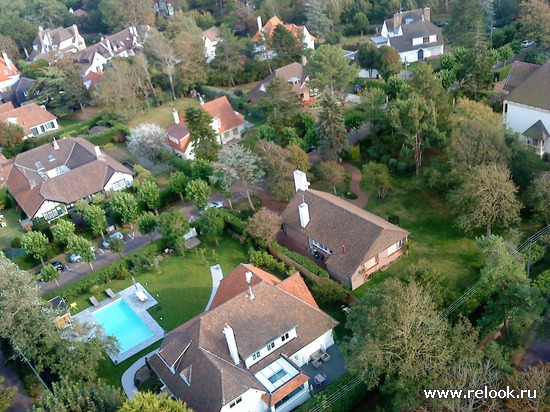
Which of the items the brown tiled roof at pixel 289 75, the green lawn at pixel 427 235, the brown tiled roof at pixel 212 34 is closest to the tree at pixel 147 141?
the brown tiled roof at pixel 289 75

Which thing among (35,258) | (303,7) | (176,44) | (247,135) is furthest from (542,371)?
(303,7)

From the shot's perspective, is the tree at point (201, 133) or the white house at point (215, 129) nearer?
the tree at point (201, 133)

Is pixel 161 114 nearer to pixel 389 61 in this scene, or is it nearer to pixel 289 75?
pixel 289 75

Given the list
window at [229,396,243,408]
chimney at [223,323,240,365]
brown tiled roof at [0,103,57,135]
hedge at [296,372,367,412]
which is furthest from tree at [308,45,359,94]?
window at [229,396,243,408]

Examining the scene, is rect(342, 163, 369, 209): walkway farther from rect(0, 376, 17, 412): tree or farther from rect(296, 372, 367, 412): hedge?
rect(0, 376, 17, 412): tree

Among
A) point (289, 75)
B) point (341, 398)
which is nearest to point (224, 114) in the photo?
point (289, 75)

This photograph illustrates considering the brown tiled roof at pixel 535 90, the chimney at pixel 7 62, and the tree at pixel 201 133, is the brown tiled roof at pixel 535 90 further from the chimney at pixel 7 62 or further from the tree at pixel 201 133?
the chimney at pixel 7 62
